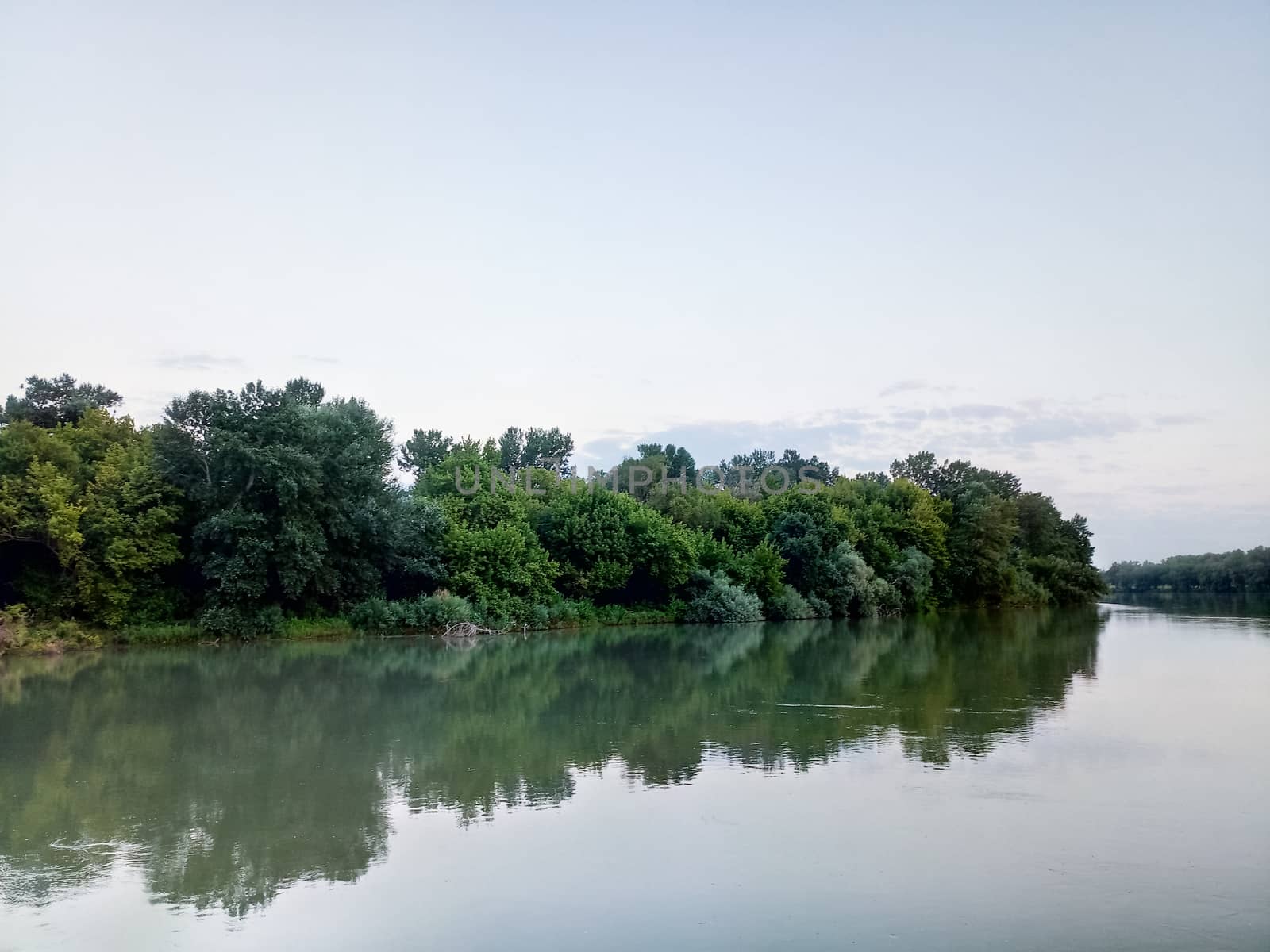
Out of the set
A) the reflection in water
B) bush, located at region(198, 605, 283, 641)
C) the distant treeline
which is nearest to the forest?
bush, located at region(198, 605, 283, 641)

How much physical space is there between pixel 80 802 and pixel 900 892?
8339 mm

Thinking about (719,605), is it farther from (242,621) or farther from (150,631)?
(150,631)

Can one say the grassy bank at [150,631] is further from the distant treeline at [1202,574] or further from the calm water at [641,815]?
the distant treeline at [1202,574]

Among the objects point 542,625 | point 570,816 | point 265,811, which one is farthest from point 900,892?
point 542,625

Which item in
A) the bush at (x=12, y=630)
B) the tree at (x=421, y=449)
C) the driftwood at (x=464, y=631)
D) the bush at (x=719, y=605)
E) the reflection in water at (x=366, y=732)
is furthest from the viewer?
the tree at (x=421, y=449)

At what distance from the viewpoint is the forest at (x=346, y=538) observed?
30.7m

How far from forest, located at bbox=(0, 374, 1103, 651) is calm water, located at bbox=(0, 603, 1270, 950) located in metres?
11.0

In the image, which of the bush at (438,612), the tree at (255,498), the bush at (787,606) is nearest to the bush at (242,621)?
the tree at (255,498)

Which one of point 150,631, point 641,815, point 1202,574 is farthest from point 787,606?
point 1202,574

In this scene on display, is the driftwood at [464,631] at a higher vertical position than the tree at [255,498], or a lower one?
lower

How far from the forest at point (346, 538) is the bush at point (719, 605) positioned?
0.08 m

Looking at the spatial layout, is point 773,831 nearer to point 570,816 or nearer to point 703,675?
point 570,816

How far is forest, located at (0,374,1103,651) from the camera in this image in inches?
1210

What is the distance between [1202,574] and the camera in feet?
293
